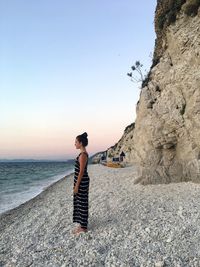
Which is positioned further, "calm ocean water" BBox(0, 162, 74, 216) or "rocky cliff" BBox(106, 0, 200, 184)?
"calm ocean water" BBox(0, 162, 74, 216)

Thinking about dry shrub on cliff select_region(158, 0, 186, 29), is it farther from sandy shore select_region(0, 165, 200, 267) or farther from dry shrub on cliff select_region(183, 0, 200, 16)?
sandy shore select_region(0, 165, 200, 267)

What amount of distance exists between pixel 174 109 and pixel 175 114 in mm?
342

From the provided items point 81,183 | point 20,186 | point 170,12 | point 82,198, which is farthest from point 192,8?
point 20,186

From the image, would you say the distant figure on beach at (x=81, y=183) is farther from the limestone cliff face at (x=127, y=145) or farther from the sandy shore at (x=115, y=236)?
the limestone cliff face at (x=127, y=145)

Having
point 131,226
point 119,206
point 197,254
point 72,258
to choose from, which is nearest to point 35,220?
point 119,206

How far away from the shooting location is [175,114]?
19.6 metres

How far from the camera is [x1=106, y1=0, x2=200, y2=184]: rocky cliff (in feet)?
61.3

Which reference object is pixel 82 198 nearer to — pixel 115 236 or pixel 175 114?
pixel 115 236

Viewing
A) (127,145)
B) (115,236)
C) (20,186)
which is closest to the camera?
(115,236)

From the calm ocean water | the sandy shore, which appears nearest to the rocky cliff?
the sandy shore

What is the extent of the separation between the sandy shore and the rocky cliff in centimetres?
445

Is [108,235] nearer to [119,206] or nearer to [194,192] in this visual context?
[119,206]

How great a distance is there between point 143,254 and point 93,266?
1261 millimetres

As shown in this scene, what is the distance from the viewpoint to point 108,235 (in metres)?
9.93
